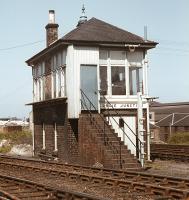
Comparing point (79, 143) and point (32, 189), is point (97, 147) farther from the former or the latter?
point (32, 189)

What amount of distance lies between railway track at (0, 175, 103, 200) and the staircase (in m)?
5.34

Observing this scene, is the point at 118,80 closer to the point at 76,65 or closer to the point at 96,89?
the point at 96,89

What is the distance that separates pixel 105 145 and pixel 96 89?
3335 mm

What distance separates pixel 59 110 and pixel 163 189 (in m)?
12.2

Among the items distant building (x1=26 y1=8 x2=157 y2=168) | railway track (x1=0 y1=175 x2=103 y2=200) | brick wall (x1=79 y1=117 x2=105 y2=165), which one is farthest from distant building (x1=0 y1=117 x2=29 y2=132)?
railway track (x1=0 y1=175 x2=103 y2=200)

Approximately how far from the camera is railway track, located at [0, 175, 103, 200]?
9992 mm

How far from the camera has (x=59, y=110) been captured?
22.6m

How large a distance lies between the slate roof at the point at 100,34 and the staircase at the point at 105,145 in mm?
3683

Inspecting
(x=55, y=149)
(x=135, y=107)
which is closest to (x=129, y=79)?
(x=135, y=107)

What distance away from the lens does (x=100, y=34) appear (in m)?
21.7

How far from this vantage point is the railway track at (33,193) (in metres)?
9.99

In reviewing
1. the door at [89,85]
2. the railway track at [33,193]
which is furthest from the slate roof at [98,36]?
the railway track at [33,193]

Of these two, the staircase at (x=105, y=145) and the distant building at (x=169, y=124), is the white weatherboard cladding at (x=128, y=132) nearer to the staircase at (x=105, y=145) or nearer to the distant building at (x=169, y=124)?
the staircase at (x=105, y=145)

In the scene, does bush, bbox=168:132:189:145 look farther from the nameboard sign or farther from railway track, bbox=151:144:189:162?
the nameboard sign
